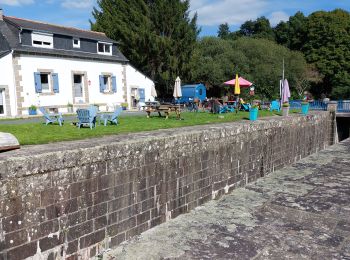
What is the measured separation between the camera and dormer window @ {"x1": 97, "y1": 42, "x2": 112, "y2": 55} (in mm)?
27812

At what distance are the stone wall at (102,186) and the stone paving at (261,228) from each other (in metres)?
0.31

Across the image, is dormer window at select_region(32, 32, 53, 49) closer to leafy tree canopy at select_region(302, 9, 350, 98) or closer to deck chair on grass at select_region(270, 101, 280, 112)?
deck chair on grass at select_region(270, 101, 280, 112)

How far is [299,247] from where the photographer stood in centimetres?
504

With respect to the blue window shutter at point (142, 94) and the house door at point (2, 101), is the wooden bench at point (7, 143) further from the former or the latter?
the blue window shutter at point (142, 94)

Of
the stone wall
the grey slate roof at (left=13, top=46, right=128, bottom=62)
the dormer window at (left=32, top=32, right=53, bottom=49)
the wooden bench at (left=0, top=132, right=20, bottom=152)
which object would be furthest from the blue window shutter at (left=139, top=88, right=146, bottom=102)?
the wooden bench at (left=0, top=132, right=20, bottom=152)

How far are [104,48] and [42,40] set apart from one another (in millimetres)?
5874

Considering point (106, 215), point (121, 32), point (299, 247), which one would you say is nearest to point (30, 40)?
point (121, 32)

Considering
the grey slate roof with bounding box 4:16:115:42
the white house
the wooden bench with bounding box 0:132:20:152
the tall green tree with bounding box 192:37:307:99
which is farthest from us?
the tall green tree with bounding box 192:37:307:99

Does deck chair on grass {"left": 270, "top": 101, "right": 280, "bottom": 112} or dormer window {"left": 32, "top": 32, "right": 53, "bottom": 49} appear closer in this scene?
deck chair on grass {"left": 270, "top": 101, "right": 280, "bottom": 112}

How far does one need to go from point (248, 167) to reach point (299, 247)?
13.0ft

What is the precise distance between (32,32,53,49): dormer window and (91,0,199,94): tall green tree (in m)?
10.6

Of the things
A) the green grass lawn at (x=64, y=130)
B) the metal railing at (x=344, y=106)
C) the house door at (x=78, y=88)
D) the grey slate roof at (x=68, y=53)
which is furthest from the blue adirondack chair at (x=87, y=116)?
the metal railing at (x=344, y=106)

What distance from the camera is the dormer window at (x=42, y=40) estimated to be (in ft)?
75.1

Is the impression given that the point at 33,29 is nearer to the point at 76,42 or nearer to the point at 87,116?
the point at 76,42
